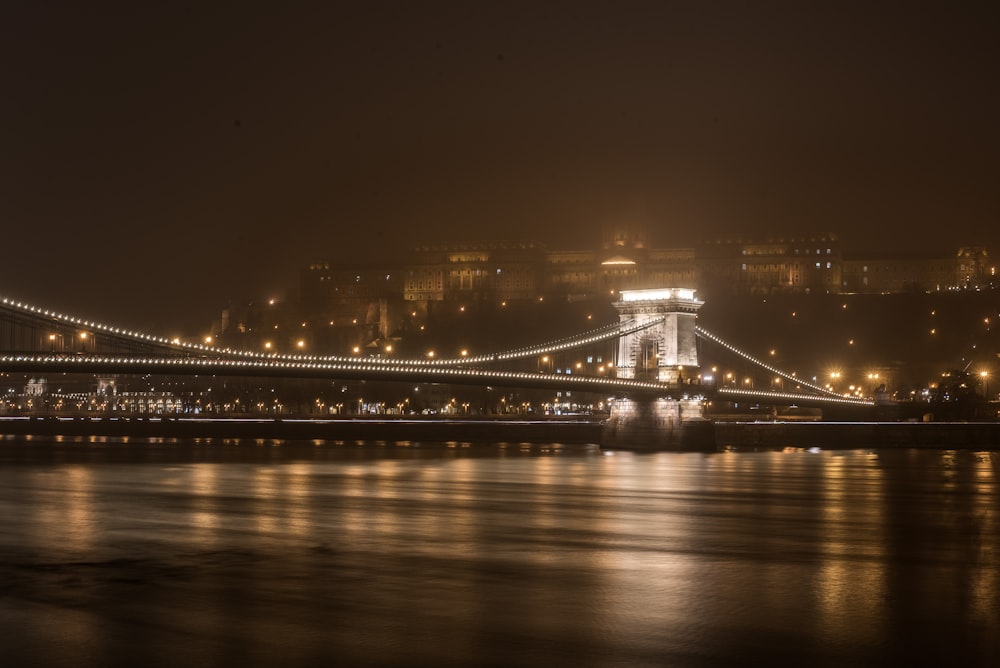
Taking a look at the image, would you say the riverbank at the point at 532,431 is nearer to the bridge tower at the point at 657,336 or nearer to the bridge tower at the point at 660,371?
the bridge tower at the point at 660,371

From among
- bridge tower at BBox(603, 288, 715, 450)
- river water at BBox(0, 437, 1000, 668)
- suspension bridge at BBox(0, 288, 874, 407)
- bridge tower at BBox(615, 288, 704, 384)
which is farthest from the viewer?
bridge tower at BBox(615, 288, 704, 384)

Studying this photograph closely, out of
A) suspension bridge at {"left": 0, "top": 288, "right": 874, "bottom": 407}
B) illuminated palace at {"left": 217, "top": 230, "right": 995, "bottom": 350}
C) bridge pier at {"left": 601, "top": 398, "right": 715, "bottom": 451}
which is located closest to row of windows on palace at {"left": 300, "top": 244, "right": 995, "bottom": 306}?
→ illuminated palace at {"left": 217, "top": 230, "right": 995, "bottom": 350}

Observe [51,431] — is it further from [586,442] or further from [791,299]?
[791,299]

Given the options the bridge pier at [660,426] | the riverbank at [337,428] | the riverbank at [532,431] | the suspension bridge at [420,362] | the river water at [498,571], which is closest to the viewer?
the river water at [498,571]

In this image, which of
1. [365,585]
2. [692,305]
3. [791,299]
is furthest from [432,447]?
[791,299]

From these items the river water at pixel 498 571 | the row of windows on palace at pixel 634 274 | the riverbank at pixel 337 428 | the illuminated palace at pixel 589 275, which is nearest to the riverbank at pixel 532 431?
the riverbank at pixel 337 428

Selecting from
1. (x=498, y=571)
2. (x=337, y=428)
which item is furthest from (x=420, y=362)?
(x=498, y=571)

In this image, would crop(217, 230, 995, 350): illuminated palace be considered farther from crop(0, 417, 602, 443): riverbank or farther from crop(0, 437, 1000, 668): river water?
crop(0, 437, 1000, 668): river water

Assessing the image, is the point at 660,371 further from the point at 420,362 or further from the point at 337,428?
the point at 337,428
